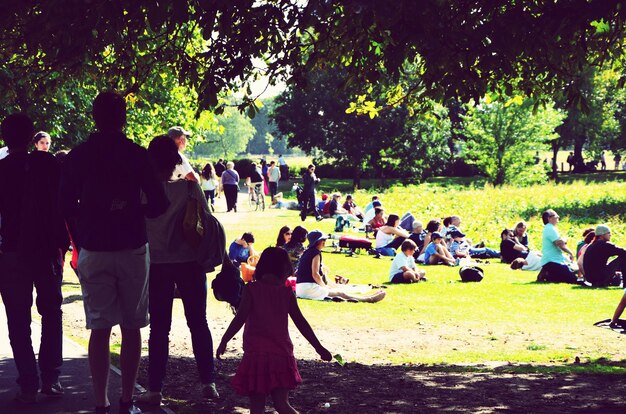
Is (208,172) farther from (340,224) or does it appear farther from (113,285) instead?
(113,285)

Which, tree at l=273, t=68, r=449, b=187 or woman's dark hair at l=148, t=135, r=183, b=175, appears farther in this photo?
tree at l=273, t=68, r=449, b=187

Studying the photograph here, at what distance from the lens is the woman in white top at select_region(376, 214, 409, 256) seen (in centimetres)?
2317

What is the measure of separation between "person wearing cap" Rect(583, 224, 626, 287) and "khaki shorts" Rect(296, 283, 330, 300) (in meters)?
5.10

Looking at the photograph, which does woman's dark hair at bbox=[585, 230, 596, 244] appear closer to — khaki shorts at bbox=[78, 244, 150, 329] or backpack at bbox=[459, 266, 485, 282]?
backpack at bbox=[459, 266, 485, 282]

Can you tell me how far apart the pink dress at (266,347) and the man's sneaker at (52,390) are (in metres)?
1.72

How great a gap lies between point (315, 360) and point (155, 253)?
3.79 m

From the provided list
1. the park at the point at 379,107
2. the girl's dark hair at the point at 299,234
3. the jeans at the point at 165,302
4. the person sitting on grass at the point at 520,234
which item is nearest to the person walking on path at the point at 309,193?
the person sitting on grass at the point at 520,234

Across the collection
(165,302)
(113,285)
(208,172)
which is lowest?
(165,302)

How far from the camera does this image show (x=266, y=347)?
592 centimetres

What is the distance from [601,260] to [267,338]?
516 inches

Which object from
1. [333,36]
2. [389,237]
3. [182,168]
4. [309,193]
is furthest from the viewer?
[309,193]

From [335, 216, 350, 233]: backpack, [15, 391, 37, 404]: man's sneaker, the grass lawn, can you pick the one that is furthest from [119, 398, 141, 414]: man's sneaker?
[335, 216, 350, 233]: backpack

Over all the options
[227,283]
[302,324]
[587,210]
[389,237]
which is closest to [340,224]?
[389,237]

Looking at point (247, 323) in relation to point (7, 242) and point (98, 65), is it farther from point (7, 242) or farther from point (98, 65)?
point (98, 65)
